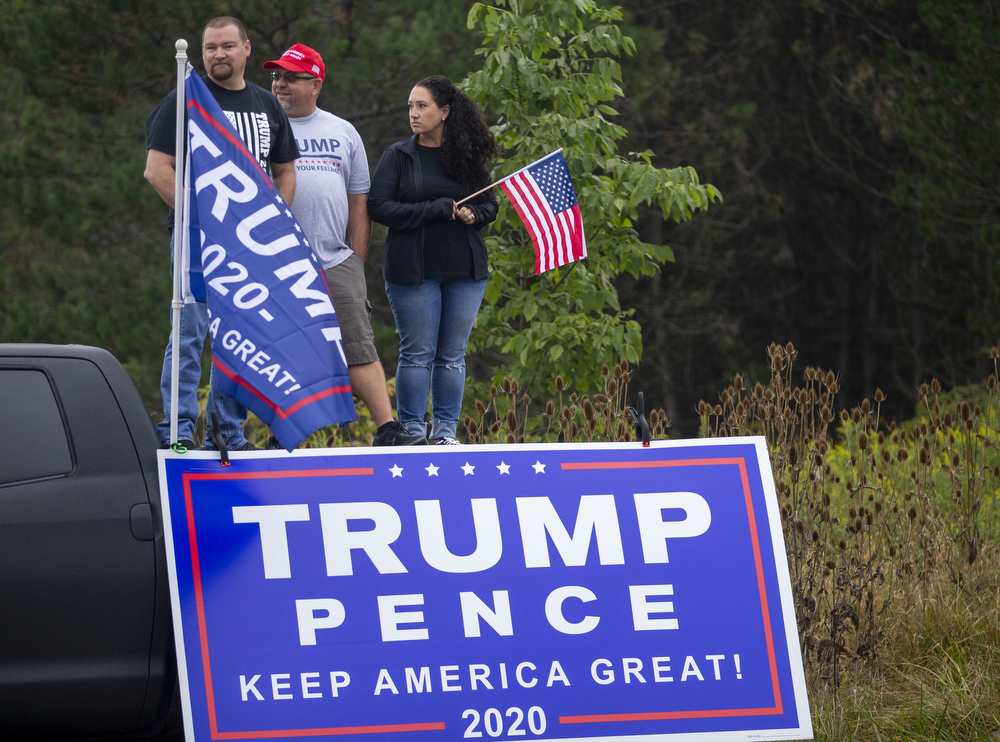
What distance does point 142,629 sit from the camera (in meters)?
3.37

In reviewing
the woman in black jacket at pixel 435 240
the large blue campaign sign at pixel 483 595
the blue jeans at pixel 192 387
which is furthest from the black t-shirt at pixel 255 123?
the large blue campaign sign at pixel 483 595

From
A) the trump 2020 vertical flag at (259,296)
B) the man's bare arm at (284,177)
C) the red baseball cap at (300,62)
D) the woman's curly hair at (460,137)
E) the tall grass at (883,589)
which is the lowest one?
the tall grass at (883,589)

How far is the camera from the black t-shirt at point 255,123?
4.32m

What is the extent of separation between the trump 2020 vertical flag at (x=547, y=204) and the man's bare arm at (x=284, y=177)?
49.0 inches

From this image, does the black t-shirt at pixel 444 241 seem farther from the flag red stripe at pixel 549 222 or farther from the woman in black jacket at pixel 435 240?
the flag red stripe at pixel 549 222

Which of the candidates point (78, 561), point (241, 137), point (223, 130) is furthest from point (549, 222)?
point (78, 561)

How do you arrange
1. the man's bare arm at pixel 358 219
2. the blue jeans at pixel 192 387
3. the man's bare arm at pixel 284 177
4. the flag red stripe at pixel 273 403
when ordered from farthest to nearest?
the man's bare arm at pixel 358 219 → the man's bare arm at pixel 284 177 → the blue jeans at pixel 192 387 → the flag red stripe at pixel 273 403

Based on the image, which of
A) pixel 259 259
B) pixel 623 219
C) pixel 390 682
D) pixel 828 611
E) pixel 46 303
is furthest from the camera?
pixel 46 303

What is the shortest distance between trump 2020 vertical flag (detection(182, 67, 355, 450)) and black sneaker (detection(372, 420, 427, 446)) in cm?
93

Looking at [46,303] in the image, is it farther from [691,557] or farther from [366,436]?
[691,557]

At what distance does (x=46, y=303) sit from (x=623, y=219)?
10.2 m

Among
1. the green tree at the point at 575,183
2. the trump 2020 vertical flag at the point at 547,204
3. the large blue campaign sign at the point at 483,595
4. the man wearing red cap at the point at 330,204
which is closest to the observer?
the large blue campaign sign at the point at 483,595

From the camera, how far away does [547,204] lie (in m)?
5.58

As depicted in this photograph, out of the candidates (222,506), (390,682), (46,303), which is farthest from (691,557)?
(46,303)
